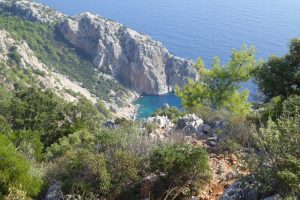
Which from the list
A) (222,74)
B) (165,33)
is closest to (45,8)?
(165,33)

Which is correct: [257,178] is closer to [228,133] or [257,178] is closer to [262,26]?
[228,133]

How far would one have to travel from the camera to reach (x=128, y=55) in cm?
16112

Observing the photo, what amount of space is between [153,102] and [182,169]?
13483 centimetres

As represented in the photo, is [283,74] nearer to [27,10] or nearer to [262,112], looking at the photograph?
[262,112]

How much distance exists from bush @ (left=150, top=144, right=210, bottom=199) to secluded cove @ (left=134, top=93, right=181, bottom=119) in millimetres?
114807

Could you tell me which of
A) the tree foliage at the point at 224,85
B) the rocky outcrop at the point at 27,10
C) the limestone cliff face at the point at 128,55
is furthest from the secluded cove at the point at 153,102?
the tree foliage at the point at 224,85

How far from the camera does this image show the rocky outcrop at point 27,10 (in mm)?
152375

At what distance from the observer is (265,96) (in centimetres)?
1997

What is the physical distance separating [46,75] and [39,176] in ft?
339

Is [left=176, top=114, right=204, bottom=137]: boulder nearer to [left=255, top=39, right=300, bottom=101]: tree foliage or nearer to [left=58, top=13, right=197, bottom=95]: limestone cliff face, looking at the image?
[left=255, top=39, right=300, bottom=101]: tree foliage

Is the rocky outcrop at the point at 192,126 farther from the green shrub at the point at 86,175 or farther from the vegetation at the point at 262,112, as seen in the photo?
the green shrub at the point at 86,175

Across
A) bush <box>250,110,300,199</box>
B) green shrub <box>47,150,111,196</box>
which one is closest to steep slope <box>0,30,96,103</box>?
green shrub <box>47,150,111,196</box>

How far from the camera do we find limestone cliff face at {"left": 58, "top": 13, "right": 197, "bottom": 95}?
155500 millimetres

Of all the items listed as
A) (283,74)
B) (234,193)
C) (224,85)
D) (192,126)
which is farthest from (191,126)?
(224,85)
